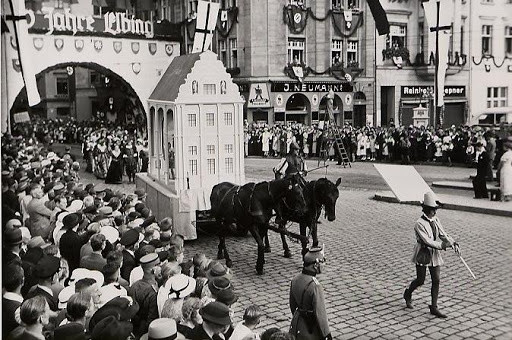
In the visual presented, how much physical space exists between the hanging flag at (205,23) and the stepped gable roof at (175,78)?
30 cm

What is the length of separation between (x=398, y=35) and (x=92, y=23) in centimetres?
1409

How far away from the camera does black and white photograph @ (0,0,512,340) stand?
18.1 ft

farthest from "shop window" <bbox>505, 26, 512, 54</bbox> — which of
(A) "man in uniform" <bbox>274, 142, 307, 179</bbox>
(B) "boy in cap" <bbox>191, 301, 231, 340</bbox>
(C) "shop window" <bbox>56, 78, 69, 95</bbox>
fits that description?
(C) "shop window" <bbox>56, 78, 69, 95</bbox>

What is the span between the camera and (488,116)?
Answer: 6.18 meters

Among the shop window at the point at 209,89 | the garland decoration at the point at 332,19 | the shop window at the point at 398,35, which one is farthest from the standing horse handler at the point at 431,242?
the shop window at the point at 209,89

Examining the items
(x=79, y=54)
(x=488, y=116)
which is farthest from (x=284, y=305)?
(x=79, y=54)

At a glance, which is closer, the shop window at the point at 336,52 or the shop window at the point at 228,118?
the shop window at the point at 336,52

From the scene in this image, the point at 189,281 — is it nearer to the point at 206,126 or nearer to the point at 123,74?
the point at 206,126

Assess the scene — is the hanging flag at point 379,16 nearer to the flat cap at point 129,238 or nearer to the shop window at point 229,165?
the flat cap at point 129,238

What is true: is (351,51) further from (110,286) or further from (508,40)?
(110,286)

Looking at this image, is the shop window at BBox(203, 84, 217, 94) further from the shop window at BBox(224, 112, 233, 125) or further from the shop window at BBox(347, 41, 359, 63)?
the shop window at BBox(347, 41, 359, 63)

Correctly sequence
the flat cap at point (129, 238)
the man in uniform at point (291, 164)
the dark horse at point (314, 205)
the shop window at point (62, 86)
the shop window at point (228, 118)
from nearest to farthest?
the flat cap at point (129, 238)
the dark horse at point (314, 205)
the shop window at point (228, 118)
the man in uniform at point (291, 164)
the shop window at point (62, 86)

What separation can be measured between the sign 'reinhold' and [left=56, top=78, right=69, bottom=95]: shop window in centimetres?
285

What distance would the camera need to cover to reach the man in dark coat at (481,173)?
502 inches
